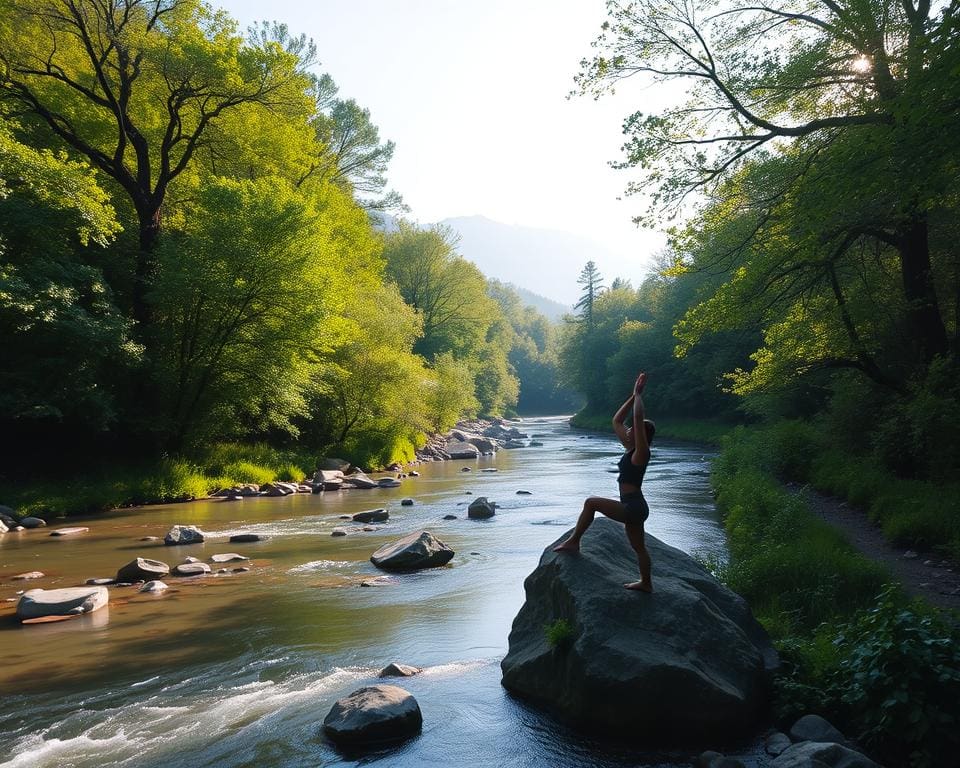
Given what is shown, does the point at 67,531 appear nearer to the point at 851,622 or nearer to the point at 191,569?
the point at 191,569

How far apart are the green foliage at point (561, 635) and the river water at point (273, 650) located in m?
0.79

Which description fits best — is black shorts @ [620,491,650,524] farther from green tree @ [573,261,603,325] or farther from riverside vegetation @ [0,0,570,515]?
green tree @ [573,261,603,325]

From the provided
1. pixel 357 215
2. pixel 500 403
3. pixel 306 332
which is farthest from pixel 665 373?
pixel 306 332

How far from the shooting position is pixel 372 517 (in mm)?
19453

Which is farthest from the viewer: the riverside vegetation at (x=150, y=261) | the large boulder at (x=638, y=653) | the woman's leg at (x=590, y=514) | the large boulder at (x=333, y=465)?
the large boulder at (x=333, y=465)

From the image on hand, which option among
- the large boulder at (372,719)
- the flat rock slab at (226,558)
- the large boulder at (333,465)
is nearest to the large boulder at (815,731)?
the large boulder at (372,719)

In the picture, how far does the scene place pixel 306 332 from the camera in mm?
24766

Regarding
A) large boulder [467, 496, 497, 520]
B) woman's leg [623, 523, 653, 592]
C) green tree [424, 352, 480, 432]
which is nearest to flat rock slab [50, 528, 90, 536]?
large boulder [467, 496, 497, 520]

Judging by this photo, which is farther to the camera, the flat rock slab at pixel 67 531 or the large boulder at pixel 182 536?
the flat rock slab at pixel 67 531

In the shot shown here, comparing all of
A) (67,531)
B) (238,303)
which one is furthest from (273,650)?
(238,303)

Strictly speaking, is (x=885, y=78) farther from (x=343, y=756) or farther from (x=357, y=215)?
(x=357, y=215)

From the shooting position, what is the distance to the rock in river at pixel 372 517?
19266 millimetres

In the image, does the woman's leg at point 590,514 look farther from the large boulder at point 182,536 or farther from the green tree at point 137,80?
the green tree at point 137,80

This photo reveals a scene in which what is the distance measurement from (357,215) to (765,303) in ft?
94.1
